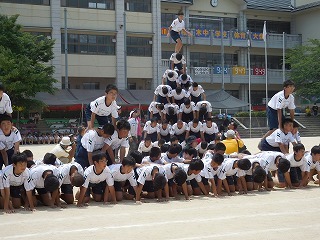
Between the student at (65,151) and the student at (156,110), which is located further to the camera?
the student at (156,110)

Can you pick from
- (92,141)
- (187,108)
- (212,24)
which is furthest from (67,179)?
(212,24)

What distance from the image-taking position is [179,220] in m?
8.02

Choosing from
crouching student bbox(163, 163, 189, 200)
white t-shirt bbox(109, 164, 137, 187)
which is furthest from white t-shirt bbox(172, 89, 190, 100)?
white t-shirt bbox(109, 164, 137, 187)

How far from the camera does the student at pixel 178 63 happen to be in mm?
17188

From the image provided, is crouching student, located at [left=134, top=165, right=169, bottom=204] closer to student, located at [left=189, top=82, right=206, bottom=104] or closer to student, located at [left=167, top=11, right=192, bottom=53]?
student, located at [left=189, top=82, right=206, bottom=104]

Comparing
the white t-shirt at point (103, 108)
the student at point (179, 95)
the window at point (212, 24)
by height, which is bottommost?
the white t-shirt at point (103, 108)

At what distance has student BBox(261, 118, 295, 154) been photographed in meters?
12.4

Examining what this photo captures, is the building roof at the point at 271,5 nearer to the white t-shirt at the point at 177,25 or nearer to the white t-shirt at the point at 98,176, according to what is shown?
the white t-shirt at the point at 177,25

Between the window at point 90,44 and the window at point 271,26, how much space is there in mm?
14065

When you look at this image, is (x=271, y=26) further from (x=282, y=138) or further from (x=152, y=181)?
(x=152, y=181)

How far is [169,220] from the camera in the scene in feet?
26.3

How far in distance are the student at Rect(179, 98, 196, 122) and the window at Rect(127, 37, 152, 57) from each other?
2426 centimetres

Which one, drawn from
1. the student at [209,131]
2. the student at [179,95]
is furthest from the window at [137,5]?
the student at [209,131]

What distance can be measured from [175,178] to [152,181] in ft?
1.45
